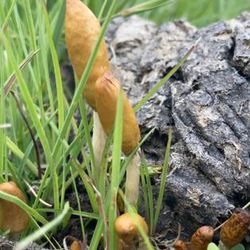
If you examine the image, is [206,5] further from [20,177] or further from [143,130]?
[20,177]

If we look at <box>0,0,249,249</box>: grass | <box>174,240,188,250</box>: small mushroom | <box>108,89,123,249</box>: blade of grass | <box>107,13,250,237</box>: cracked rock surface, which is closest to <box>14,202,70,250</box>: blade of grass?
<box>0,0,249,249</box>: grass

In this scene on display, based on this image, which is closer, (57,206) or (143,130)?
(57,206)

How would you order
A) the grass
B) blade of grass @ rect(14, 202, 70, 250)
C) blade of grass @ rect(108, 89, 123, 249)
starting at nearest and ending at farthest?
blade of grass @ rect(14, 202, 70, 250), blade of grass @ rect(108, 89, 123, 249), the grass

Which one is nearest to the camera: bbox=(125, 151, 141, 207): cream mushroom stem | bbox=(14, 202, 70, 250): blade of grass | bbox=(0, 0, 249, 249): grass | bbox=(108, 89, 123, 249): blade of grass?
bbox=(14, 202, 70, 250): blade of grass

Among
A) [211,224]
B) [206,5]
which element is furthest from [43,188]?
[206,5]

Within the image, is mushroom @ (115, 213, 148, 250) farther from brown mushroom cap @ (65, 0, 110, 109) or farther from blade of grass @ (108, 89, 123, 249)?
brown mushroom cap @ (65, 0, 110, 109)

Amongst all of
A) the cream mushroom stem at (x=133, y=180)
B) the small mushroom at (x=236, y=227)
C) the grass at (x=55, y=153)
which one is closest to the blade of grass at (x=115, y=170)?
the grass at (x=55, y=153)
